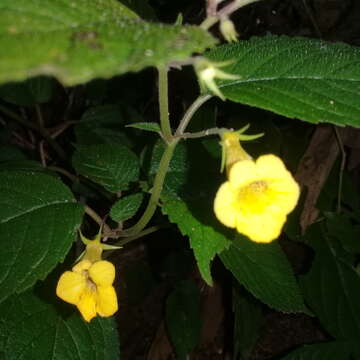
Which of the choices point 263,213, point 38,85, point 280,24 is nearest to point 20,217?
point 263,213

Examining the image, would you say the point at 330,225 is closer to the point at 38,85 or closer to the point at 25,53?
the point at 38,85

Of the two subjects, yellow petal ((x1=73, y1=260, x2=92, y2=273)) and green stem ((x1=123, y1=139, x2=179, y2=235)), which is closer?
green stem ((x1=123, y1=139, x2=179, y2=235))

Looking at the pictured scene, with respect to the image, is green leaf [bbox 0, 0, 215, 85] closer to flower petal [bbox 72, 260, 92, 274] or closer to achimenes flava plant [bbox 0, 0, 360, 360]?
achimenes flava plant [bbox 0, 0, 360, 360]

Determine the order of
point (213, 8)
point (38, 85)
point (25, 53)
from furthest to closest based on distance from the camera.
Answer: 1. point (38, 85)
2. point (213, 8)
3. point (25, 53)

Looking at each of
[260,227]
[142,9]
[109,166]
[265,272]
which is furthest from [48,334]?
[142,9]

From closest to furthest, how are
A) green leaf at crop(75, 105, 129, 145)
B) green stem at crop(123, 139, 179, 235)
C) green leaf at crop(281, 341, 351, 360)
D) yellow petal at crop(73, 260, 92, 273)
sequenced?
1. green stem at crop(123, 139, 179, 235)
2. yellow petal at crop(73, 260, 92, 273)
3. green leaf at crop(281, 341, 351, 360)
4. green leaf at crop(75, 105, 129, 145)

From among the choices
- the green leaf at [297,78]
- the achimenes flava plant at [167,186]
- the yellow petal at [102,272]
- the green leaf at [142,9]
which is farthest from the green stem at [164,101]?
the green leaf at [142,9]

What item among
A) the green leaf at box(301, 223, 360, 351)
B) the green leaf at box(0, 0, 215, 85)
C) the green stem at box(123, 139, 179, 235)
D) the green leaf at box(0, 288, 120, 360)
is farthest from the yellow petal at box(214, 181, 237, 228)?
the green leaf at box(301, 223, 360, 351)

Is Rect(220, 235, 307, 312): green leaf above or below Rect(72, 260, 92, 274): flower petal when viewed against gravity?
below
